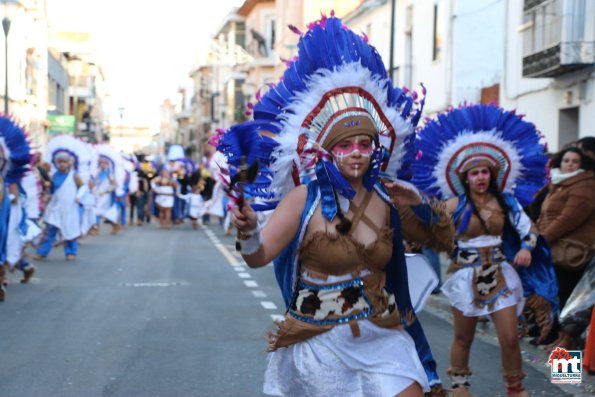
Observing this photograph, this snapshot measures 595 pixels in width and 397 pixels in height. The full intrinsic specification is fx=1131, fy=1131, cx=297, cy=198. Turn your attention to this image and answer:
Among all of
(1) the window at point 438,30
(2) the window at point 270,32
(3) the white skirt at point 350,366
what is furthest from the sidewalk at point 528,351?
(2) the window at point 270,32

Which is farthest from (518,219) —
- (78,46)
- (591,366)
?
(78,46)

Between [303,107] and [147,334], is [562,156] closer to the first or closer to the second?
[147,334]

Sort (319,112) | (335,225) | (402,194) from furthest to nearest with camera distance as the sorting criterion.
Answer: (402,194) → (319,112) → (335,225)

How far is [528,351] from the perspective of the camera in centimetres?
1000

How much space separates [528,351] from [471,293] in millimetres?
2739

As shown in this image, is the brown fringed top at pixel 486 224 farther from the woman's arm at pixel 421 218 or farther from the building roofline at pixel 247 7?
the building roofline at pixel 247 7

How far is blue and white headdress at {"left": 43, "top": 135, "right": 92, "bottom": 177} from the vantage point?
19875 mm

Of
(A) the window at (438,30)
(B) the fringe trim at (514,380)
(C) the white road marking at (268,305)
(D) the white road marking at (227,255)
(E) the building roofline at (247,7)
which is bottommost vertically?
(D) the white road marking at (227,255)

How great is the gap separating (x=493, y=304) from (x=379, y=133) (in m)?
2.67

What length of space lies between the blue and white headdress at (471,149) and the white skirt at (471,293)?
2.05ft

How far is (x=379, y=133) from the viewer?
510cm

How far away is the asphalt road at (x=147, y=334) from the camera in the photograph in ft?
26.5

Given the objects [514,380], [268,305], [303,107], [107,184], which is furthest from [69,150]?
[303,107]

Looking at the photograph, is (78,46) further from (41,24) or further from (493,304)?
(493,304)
